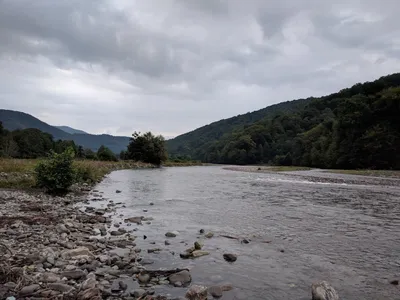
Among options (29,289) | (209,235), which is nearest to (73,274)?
(29,289)

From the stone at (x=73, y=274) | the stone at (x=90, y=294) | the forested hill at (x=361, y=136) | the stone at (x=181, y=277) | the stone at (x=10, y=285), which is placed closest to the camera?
the stone at (x=90, y=294)

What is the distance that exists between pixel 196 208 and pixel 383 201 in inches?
568

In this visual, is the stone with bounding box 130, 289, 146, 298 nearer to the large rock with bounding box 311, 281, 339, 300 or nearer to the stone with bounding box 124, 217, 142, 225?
the large rock with bounding box 311, 281, 339, 300

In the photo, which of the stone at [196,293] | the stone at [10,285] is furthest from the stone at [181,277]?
the stone at [10,285]

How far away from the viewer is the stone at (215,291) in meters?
7.70

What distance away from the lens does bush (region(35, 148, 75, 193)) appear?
23453mm

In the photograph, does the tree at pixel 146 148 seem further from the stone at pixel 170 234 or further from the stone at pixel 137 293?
the stone at pixel 137 293

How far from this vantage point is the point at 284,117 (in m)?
185

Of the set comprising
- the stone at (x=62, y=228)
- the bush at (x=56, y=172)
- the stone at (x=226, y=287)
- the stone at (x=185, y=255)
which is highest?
the bush at (x=56, y=172)

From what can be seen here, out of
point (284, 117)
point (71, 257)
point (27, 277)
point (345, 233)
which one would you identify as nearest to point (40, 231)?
point (71, 257)

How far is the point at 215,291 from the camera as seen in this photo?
7805 mm

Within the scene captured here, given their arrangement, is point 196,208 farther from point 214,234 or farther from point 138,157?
point 138,157

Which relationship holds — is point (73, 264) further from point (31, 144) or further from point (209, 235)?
point (31, 144)

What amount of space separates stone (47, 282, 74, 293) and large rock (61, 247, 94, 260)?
6.82ft
